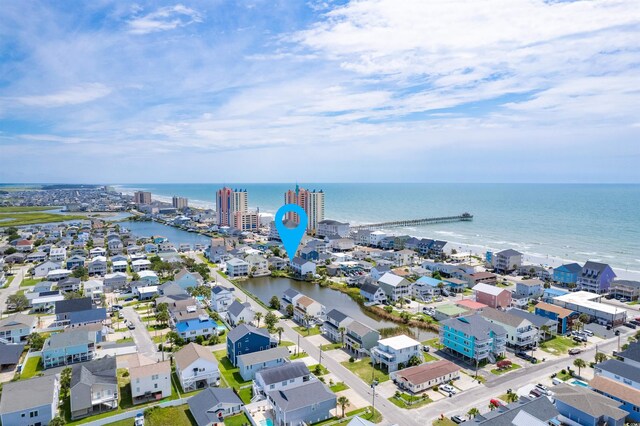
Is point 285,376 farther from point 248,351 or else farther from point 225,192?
point 225,192

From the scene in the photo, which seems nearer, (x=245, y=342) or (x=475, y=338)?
(x=475, y=338)

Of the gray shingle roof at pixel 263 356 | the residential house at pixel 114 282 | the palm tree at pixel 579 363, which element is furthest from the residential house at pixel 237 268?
the palm tree at pixel 579 363

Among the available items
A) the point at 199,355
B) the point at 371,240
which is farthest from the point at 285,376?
the point at 371,240

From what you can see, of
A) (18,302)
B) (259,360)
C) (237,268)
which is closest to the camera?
(259,360)

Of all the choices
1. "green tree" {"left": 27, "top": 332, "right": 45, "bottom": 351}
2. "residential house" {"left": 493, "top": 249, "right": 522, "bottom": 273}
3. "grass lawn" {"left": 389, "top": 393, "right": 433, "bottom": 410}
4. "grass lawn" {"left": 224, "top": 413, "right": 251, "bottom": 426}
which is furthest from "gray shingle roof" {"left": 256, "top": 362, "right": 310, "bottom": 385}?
"residential house" {"left": 493, "top": 249, "right": 522, "bottom": 273}

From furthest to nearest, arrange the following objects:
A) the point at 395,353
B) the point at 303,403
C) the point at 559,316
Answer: the point at 559,316, the point at 395,353, the point at 303,403

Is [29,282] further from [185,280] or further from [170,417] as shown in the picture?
[170,417]

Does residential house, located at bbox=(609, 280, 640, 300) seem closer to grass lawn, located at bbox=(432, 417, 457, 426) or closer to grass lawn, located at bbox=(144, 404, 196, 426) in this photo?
grass lawn, located at bbox=(432, 417, 457, 426)

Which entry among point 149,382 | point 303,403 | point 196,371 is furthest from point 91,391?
point 303,403
